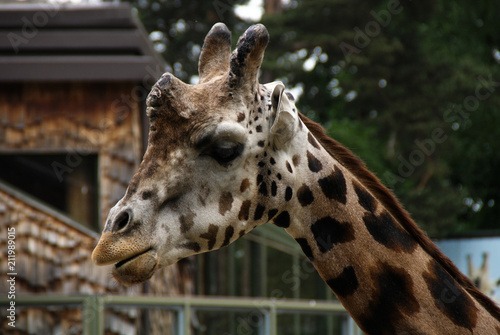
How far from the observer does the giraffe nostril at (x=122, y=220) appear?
2588 mm

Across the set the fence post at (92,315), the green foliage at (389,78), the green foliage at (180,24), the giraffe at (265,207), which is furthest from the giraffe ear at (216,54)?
the green foliage at (180,24)

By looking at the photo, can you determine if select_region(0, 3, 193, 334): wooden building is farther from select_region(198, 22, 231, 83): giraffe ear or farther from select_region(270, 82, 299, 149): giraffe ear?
select_region(270, 82, 299, 149): giraffe ear

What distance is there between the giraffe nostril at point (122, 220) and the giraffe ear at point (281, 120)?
27.5 inches

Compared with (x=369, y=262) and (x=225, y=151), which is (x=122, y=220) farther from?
(x=369, y=262)

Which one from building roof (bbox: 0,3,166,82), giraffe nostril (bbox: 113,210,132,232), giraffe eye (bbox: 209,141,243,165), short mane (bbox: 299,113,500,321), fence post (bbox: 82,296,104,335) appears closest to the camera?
giraffe nostril (bbox: 113,210,132,232)

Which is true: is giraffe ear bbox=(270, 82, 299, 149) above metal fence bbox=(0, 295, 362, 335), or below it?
above

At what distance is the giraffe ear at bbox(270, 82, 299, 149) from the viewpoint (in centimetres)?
284

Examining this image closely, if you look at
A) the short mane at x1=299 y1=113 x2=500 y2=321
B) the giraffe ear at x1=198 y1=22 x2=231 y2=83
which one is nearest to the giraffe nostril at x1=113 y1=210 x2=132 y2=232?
the giraffe ear at x1=198 y1=22 x2=231 y2=83

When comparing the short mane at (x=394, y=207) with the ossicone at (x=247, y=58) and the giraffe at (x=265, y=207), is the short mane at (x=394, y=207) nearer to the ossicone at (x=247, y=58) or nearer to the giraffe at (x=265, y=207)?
the giraffe at (x=265, y=207)

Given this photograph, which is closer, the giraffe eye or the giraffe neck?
the giraffe eye

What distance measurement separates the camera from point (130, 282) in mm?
2627

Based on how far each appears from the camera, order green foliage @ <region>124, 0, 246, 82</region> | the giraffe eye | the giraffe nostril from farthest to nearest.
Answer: green foliage @ <region>124, 0, 246, 82</region>, the giraffe eye, the giraffe nostril

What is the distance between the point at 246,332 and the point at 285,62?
13617mm

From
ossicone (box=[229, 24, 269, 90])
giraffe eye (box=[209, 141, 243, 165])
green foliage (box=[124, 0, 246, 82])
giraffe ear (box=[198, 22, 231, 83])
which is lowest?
giraffe eye (box=[209, 141, 243, 165])
